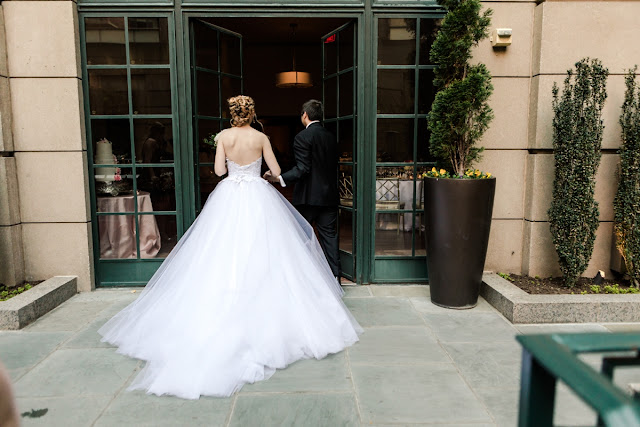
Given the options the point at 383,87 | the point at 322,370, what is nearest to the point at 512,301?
the point at 322,370

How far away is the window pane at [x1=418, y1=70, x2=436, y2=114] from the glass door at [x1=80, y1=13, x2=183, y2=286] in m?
2.59

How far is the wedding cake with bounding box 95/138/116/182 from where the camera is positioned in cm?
505

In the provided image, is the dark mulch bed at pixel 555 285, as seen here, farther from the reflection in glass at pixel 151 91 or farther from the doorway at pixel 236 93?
the reflection in glass at pixel 151 91

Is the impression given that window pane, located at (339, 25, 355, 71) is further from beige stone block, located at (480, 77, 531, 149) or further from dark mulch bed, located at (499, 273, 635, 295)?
dark mulch bed, located at (499, 273, 635, 295)

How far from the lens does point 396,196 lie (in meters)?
5.19

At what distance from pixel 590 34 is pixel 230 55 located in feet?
12.3

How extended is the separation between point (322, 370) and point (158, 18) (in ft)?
12.8

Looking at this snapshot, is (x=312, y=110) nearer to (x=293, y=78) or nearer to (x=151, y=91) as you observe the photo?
(x=151, y=91)

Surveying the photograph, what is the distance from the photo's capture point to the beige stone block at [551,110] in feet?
15.4

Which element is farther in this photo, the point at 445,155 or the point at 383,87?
the point at 383,87

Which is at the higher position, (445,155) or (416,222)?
(445,155)

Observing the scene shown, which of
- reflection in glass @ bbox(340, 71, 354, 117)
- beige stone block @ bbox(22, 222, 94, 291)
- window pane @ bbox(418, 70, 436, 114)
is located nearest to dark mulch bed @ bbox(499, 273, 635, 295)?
window pane @ bbox(418, 70, 436, 114)

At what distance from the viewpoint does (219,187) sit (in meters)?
4.06

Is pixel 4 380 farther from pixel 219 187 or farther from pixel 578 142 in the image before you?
pixel 578 142
